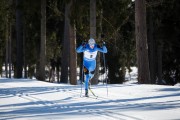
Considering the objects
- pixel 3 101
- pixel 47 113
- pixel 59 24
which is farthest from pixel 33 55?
pixel 47 113

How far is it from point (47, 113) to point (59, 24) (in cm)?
2104

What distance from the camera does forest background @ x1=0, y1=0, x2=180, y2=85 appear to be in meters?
17.9

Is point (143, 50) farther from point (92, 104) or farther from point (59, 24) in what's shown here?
point (59, 24)

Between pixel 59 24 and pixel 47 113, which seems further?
pixel 59 24

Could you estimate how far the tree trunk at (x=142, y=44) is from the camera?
53.4 feet

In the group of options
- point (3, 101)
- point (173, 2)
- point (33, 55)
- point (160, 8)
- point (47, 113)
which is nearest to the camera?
point (47, 113)

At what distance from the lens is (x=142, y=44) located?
1628 cm

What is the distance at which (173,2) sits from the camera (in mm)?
24344

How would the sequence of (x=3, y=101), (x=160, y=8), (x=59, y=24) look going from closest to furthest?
(x=3, y=101) → (x=160, y=8) → (x=59, y=24)

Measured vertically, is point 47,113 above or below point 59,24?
below

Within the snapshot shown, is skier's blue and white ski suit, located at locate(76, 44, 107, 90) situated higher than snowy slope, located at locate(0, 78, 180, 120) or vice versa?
skier's blue and white ski suit, located at locate(76, 44, 107, 90)

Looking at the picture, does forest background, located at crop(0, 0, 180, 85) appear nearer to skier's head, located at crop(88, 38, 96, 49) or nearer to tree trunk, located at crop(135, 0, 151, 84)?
tree trunk, located at crop(135, 0, 151, 84)

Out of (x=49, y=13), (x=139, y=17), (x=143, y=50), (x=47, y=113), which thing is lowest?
(x=47, y=113)

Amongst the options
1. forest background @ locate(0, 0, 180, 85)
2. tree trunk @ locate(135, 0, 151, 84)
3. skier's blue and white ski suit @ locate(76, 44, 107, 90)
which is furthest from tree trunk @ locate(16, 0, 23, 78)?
skier's blue and white ski suit @ locate(76, 44, 107, 90)
